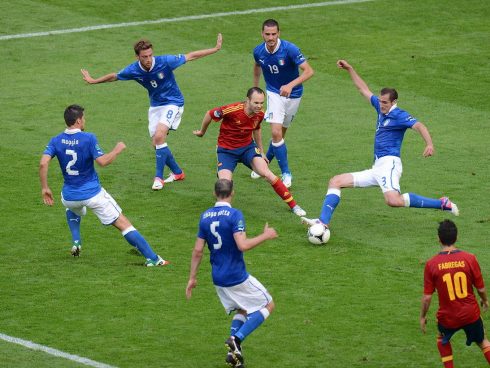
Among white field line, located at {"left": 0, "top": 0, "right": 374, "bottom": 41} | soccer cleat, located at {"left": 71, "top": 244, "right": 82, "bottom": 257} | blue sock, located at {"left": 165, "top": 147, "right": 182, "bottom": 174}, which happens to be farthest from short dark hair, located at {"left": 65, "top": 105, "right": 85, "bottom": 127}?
white field line, located at {"left": 0, "top": 0, "right": 374, "bottom": 41}

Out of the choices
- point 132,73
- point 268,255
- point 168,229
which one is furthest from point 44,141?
point 268,255

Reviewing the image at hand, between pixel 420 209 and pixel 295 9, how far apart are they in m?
13.4

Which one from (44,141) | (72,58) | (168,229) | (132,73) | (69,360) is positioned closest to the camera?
(69,360)

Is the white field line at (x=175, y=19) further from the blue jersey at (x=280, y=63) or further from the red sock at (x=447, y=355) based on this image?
the red sock at (x=447, y=355)

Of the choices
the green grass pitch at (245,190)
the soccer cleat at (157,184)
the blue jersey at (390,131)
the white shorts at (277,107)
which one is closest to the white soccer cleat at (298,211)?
the green grass pitch at (245,190)

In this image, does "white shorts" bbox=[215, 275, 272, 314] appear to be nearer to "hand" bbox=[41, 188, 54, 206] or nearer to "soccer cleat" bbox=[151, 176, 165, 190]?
"hand" bbox=[41, 188, 54, 206]

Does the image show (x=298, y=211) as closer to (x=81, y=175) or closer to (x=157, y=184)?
(x=157, y=184)

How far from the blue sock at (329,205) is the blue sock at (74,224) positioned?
3608 millimetres

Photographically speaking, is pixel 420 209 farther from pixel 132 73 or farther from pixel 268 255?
pixel 132 73

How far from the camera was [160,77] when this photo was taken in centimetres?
2031

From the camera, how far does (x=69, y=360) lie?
13688 mm

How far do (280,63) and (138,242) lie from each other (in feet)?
16.6

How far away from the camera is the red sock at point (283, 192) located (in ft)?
61.0

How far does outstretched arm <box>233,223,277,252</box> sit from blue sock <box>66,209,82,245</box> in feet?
15.8
